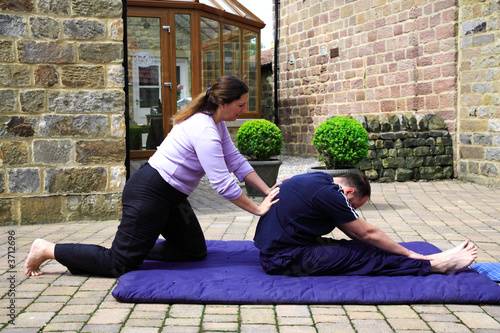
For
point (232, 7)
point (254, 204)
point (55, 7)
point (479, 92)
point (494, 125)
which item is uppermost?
point (232, 7)

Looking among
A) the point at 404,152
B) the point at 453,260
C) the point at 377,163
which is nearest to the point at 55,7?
the point at 453,260

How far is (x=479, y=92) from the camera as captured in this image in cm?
884

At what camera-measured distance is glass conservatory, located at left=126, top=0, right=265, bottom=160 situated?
10.5 metres

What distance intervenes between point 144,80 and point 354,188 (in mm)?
7972

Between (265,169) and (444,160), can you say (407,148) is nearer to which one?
(444,160)

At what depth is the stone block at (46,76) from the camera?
534 cm

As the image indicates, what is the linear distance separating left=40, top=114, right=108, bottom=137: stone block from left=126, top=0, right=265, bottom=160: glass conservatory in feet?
16.5

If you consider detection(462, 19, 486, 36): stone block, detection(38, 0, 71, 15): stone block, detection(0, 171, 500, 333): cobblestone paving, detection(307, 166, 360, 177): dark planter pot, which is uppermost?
detection(462, 19, 486, 36): stone block

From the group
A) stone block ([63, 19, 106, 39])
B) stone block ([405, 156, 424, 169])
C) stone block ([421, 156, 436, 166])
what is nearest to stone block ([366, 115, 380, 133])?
stone block ([405, 156, 424, 169])

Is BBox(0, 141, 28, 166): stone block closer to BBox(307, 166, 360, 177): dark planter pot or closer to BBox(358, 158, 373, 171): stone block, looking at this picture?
BBox(307, 166, 360, 177): dark planter pot

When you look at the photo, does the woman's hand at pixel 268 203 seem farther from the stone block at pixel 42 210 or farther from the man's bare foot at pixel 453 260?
the stone block at pixel 42 210

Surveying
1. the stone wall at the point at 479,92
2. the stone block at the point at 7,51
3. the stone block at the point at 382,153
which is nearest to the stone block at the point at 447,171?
the stone wall at the point at 479,92

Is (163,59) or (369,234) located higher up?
(163,59)

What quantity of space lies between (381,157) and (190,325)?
680 centimetres
